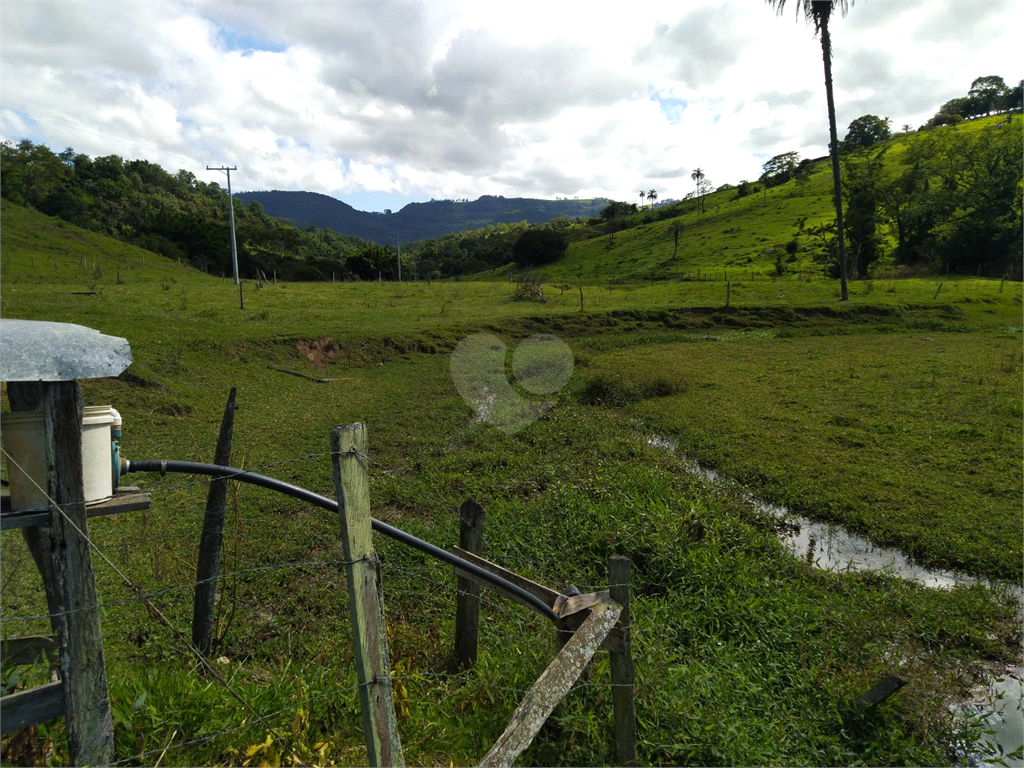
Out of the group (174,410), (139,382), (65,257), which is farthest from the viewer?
(65,257)

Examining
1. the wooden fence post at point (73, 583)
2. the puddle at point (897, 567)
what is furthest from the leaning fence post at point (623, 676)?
the puddle at point (897, 567)

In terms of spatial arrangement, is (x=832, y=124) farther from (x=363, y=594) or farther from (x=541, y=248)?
(x=541, y=248)

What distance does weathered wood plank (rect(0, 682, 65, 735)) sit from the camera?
2.35m

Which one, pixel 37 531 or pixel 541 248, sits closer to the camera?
pixel 37 531

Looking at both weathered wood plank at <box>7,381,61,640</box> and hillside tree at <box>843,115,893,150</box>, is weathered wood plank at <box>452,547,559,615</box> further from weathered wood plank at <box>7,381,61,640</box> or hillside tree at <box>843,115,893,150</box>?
hillside tree at <box>843,115,893,150</box>

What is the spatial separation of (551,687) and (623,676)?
2.06ft

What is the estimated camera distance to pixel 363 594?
2418 mm

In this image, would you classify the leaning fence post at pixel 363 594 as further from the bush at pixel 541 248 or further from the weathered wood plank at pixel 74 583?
the bush at pixel 541 248

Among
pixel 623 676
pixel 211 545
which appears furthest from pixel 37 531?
pixel 623 676

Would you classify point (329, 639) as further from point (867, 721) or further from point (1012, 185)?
point (1012, 185)

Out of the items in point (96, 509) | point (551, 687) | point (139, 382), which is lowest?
point (551, 687)

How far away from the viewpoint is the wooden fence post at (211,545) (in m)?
4.18

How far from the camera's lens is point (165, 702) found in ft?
10.4

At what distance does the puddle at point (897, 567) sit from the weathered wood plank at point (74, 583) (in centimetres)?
527
